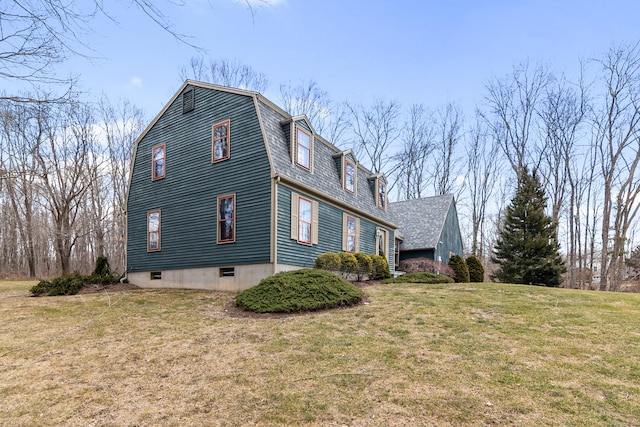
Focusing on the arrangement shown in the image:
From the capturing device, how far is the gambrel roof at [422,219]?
21.9 m

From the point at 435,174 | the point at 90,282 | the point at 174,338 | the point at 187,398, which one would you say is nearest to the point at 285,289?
the point at 174,338

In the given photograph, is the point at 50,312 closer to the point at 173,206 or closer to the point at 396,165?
the point at 173,206

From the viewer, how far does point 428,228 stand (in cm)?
2259

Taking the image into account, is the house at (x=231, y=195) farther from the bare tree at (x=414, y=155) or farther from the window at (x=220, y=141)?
the bare tree at (x=414, y=155)

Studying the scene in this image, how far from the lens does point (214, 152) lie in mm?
13062

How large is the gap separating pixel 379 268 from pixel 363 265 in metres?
1.40

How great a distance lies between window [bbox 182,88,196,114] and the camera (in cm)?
1395

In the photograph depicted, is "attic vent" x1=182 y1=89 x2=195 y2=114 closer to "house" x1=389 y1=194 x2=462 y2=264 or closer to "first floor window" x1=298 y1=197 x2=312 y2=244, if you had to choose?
"first floor window" x1=298 y1=197 x2=312 y2=244

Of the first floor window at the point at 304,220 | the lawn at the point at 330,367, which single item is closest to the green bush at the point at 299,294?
the lawn at the point at 330,367

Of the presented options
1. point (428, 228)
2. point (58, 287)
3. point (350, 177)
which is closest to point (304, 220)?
point (350, 177)

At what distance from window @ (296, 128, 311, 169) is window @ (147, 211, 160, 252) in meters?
6.12

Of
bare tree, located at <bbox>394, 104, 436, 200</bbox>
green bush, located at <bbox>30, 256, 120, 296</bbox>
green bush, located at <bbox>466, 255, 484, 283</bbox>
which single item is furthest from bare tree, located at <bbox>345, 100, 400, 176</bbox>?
green bush, located at <bbox>30, 256, 120, 296</bbox>

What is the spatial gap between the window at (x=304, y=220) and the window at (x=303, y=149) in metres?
1.47

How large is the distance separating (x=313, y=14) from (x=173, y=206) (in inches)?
454
